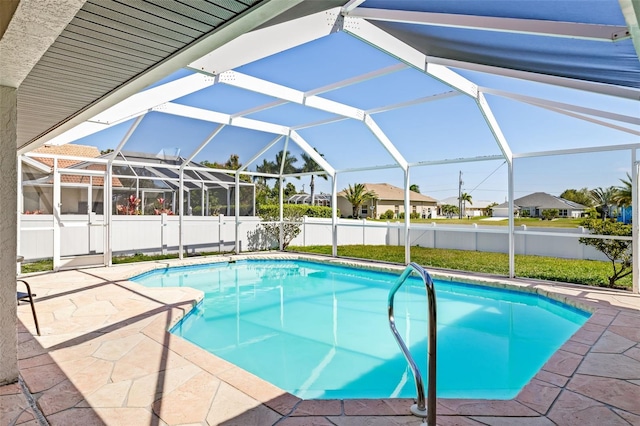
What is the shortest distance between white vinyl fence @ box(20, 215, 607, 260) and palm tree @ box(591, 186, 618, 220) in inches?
26.4

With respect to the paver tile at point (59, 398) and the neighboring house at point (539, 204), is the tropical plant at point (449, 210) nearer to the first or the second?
the neighboring house at point (539, 204)

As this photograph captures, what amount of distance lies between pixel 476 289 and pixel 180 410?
24.6 ft

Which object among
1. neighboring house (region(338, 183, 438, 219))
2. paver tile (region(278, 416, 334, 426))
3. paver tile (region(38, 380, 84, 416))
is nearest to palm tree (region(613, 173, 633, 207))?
paver tile (region(278, 416, 334, 426))

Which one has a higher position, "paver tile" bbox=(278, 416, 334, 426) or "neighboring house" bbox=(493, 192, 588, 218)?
"neighboring house" bbox=(493, 192, 588, 218)

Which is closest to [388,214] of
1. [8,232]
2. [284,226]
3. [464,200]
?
[464,200]

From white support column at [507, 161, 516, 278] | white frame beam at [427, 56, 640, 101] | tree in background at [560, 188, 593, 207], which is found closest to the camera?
white frame beam at [427, 56, 640, 101]

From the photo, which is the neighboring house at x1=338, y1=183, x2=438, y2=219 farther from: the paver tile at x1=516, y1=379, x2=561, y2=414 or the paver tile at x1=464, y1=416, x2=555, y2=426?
the paver tile at x1=464, y1=416, x2=555, y2=426

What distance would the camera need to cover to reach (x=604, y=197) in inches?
329

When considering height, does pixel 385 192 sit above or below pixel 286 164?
below

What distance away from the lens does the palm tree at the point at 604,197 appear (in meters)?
8.17

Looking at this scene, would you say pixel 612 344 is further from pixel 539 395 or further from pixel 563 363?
pixel 539 395

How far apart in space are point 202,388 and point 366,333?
11.1ft

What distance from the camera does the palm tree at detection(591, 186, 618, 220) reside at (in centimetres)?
817

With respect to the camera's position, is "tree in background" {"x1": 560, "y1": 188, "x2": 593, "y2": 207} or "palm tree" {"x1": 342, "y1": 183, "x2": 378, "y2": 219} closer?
"tree in background" {"x1": 560, "y1": 188, "x2": 593, "y2": 207}
